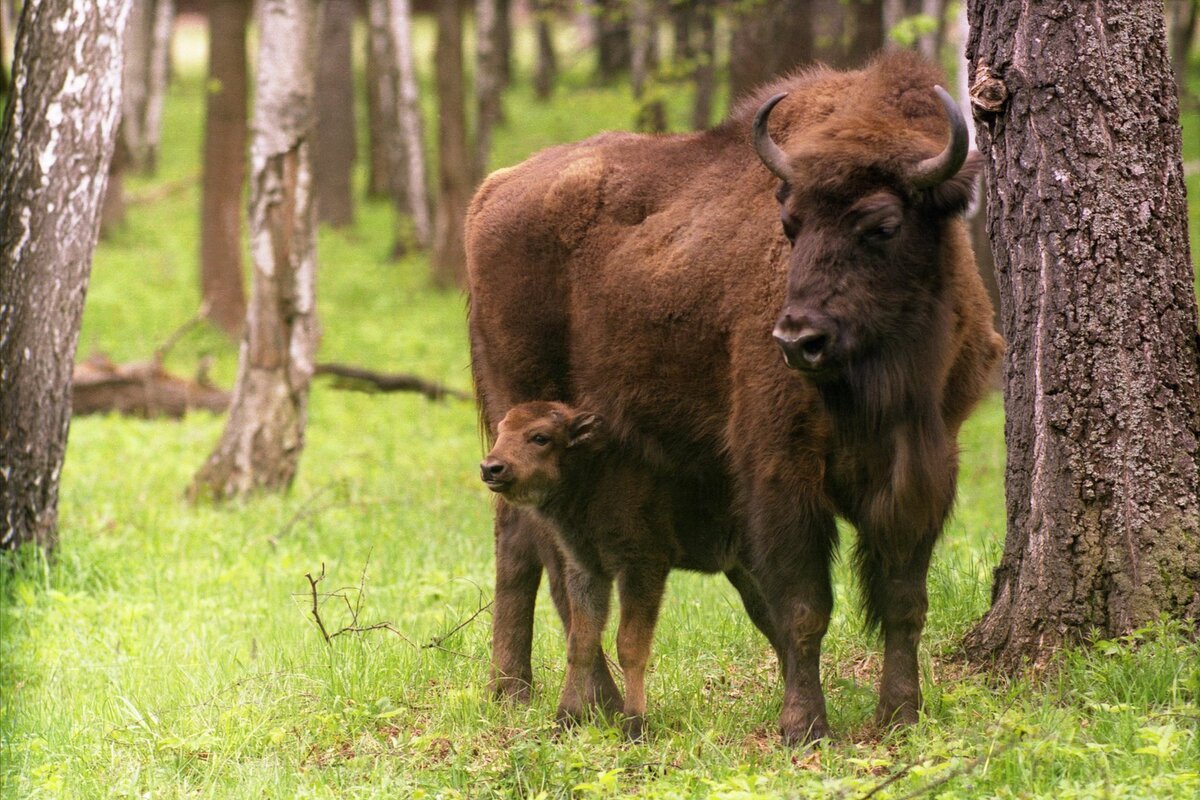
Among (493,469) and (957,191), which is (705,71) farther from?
(957,191)

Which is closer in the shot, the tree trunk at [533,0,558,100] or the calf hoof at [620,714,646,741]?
the calf hoof at [620,714,646,741]

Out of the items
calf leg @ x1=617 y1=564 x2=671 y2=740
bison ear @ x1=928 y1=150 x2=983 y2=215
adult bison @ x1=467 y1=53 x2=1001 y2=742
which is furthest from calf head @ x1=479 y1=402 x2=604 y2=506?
bison ear @ x1=928 y1=150 x2=983 y2=215

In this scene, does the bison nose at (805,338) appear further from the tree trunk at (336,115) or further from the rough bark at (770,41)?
the tree trunk at (336,115)

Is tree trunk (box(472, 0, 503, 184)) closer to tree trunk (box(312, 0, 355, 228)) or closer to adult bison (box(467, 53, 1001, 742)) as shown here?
tree trunk (box(312, 0, 355, 228))

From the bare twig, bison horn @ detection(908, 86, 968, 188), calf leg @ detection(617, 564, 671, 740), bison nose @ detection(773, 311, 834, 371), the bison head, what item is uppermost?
bison horn @ detection(908, 86, 968, 188)

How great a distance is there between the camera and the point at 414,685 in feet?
18.9

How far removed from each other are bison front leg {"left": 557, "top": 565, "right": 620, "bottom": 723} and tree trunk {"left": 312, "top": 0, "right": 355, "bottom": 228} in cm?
2076

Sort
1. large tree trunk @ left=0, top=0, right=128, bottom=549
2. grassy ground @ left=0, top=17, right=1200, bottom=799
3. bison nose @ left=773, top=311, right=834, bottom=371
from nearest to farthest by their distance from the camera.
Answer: grassy ground @ left=0, top=17, right=1200, bottom=799 → bison nose @ left=773, top=311, right=834, bottom=371 → large tree trunk @ left=0, top=0, right=128, bottom=549

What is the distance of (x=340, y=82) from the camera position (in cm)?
2666

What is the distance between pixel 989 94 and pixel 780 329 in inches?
52.5

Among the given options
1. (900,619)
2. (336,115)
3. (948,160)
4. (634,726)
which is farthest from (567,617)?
(336,115)

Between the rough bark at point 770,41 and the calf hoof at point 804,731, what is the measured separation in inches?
364

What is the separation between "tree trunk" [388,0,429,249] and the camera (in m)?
21.3

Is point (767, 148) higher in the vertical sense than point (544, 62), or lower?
lower
